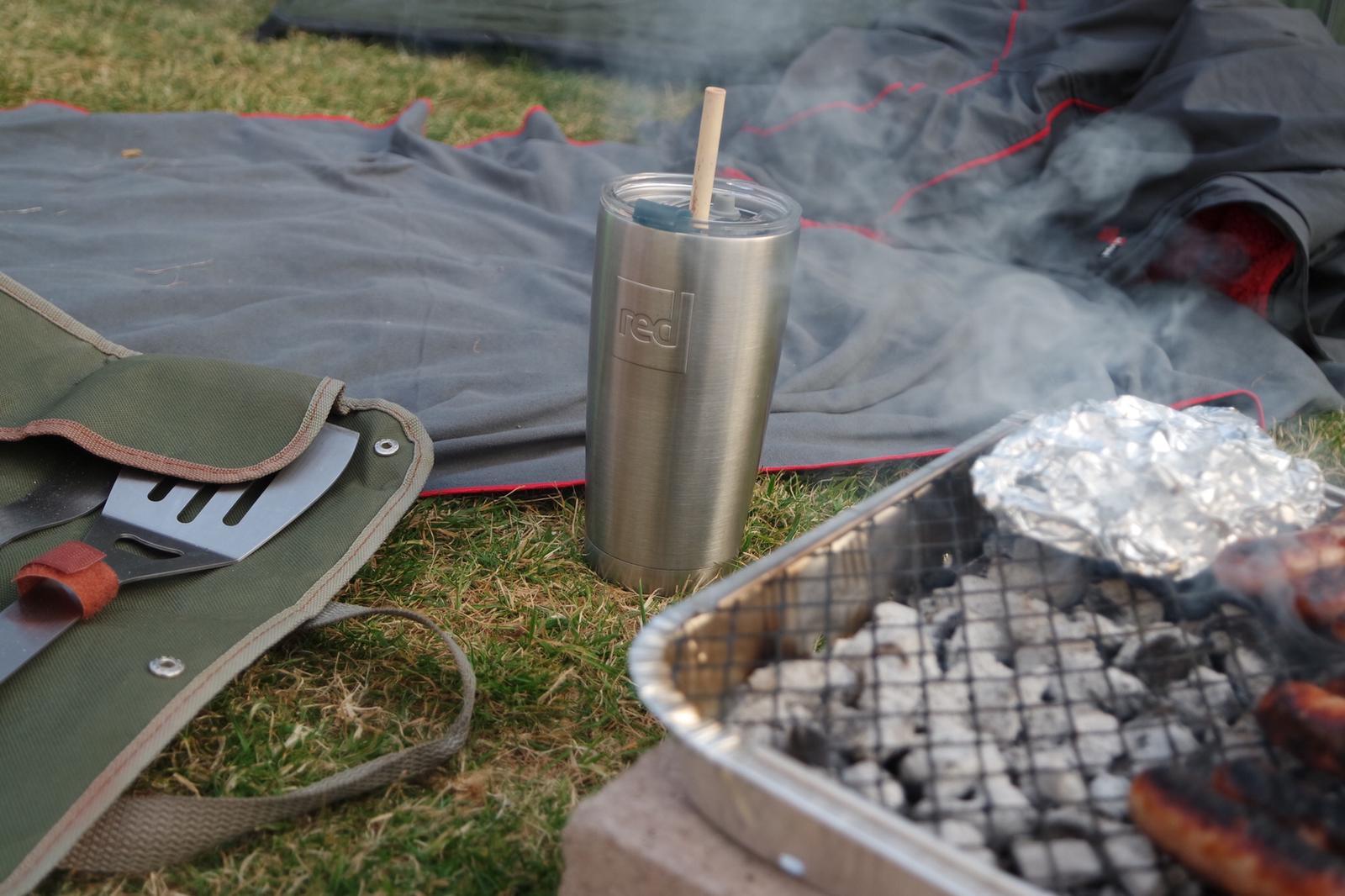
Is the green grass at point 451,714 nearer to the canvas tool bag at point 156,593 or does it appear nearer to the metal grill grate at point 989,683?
the canvas tool bag at point 156,593

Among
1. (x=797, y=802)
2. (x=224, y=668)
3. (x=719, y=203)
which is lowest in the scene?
(x=224, y=668)

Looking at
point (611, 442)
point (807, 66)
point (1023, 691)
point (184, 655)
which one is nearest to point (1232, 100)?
point (807, 66)

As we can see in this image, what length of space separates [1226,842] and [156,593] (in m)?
1.25

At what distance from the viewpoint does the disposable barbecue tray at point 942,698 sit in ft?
2.95

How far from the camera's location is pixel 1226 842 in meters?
0.87

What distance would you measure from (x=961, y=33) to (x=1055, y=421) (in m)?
2.53

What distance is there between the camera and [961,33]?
3.56 meters

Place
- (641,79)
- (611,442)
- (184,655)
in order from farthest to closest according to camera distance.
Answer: (641,79) < (611,442) < (184,655)

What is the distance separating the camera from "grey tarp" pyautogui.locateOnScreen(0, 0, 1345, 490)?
228 cm

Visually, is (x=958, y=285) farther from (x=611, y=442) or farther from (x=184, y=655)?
(x=184, y=655)

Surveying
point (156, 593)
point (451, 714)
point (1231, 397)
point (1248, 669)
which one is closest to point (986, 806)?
point (1248, 669)

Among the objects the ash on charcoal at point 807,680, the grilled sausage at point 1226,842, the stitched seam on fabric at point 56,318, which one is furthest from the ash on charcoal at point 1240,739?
the stitched seam on fabric at point 56,318

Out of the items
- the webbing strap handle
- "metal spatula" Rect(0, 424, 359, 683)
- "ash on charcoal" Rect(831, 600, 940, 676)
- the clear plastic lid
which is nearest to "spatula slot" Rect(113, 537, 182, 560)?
"metal spatula" Rect(0, 424, 359, 683)

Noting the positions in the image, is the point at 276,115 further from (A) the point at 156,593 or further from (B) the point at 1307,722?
(B) the point at 1307,722
